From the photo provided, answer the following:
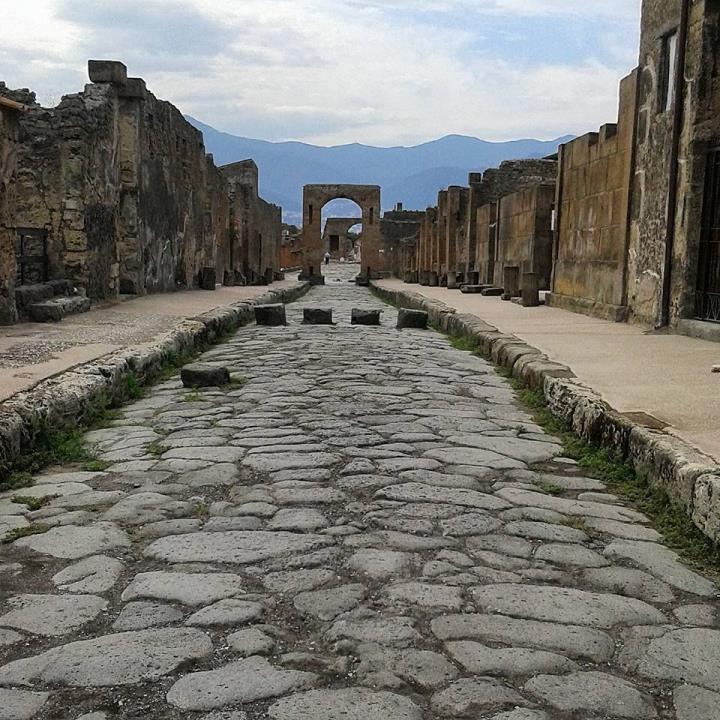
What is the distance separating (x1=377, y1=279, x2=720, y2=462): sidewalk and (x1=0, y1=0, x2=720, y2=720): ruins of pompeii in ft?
0.13

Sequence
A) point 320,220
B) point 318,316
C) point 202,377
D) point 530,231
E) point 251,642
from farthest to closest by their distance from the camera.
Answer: point 320,220
point 530,231
point 318,316
point 202,377
point 251,642

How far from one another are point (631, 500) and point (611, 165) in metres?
8.64

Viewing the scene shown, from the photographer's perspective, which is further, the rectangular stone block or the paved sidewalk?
the rectangular stone block

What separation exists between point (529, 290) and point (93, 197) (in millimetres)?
7226

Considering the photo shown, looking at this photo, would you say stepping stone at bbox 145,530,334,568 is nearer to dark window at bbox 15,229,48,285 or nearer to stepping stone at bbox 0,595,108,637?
stepping stone at bbox 0,595,108,637

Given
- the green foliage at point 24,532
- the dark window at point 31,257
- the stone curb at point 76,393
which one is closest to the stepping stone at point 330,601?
the green foliage at point 24,532

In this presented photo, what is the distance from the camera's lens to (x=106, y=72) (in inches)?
539

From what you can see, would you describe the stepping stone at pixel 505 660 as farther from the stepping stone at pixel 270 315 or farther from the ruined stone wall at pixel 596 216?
the stepping stone at pixel 270 315

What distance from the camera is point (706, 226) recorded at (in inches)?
341

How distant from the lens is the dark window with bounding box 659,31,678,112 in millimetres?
9337

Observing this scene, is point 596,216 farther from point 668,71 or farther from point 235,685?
point 235,685

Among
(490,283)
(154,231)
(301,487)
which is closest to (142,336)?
(301,487)

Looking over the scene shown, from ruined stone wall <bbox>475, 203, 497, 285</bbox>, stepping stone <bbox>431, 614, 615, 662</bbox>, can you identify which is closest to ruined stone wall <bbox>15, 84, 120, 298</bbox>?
stepping stone <bbox>431, 614, 615, 662</bbox>

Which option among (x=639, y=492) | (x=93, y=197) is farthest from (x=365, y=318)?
(x=639, y=492)
